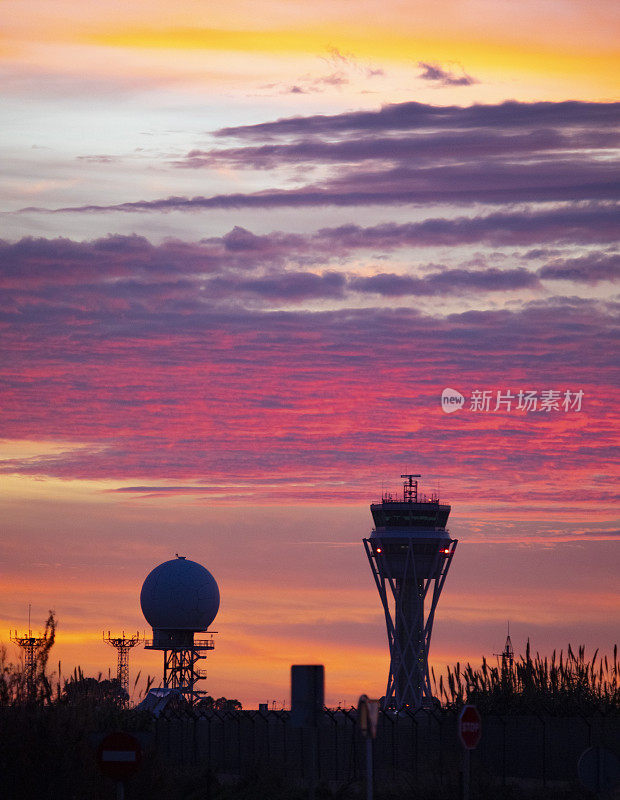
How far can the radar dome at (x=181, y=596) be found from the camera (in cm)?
10088

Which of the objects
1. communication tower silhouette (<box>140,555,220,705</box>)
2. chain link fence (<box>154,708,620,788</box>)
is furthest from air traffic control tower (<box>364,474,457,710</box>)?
chain link fence (<box>154,708,620,788</box>)

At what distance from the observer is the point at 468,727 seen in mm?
27875

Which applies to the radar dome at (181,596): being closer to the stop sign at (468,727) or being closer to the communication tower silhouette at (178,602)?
the communication tower silhouette at (178,602)

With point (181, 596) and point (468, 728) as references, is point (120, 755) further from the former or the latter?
point (181, 596)

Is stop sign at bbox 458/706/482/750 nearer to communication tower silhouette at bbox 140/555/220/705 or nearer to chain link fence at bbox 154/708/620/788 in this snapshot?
chain link fence at bbox 154/708/620/788

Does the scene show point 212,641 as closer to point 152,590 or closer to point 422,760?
point 152,590

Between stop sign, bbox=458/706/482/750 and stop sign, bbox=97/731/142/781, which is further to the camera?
stop sign, bbox=458/706/482/750

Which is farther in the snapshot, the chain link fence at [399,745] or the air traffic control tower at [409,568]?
the air traffic control tower at [409,568]

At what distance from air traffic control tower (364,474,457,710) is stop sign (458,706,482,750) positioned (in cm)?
13686

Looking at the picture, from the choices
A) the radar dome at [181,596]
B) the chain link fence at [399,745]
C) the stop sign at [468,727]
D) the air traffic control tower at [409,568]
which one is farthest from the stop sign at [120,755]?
the air traffic control tower at [409,568]

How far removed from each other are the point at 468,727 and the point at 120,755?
7.45 m

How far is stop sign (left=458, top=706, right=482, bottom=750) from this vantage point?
27578mm

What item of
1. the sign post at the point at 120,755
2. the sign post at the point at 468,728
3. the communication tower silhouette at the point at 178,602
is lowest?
→ the sign post at the point at 120,755

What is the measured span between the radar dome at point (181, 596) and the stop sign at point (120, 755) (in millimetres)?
75411
